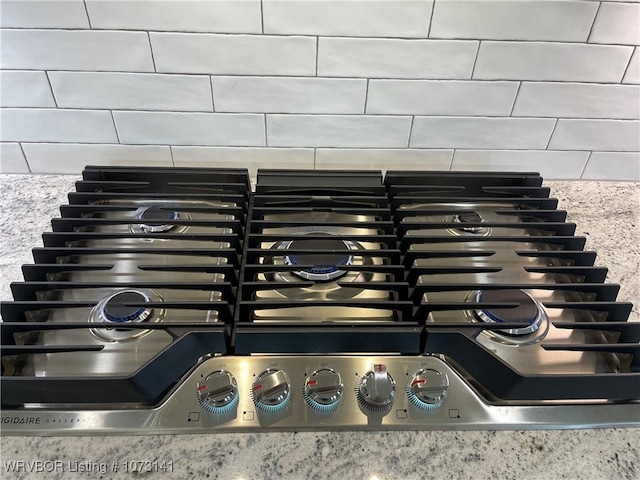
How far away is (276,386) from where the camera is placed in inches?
22.8

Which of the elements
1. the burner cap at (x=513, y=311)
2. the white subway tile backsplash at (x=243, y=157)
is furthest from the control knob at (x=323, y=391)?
the white subway tile backsplash at (x=243, y=157)

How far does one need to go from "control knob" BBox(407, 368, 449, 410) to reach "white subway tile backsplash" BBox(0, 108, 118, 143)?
75cm

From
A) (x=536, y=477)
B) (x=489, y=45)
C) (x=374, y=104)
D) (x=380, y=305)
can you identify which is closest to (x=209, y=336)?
(x=380, y=305)

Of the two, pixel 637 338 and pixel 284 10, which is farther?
pixel 284 10

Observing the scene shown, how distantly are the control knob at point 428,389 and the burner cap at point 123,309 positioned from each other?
379 millimetres

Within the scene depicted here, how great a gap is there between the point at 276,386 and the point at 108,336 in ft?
0.82

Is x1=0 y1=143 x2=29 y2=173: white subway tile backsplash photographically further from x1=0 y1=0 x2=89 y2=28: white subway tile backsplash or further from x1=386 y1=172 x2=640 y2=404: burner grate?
x1=386 y1=172 x2=640 y2=404: burner grate

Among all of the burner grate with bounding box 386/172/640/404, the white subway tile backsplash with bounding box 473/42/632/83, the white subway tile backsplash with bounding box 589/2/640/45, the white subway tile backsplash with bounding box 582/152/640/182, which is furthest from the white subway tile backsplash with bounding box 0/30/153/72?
the white subway tile backsplash with bounding box 582/152/640/182

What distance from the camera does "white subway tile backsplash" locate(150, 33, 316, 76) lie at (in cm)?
83

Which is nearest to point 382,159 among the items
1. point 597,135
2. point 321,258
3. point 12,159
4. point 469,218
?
point 469,218

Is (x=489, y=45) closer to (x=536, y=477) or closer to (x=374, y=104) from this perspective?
(x=374, y=104)

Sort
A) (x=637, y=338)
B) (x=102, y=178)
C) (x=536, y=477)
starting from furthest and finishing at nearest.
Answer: (x=102, y=178)
(x=637, y=338)
(x=536, y=477)

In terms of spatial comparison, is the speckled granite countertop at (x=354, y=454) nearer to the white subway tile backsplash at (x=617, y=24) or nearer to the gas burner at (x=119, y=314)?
the gas burner at (x=119, y=314)

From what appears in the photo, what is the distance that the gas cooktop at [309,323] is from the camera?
1.89ft
